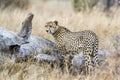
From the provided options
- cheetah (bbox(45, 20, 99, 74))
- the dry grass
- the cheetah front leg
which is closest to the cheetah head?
cheetah (bbox(45, 20, 99, 74))

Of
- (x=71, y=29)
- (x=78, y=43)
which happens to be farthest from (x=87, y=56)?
(x=71, y=29)

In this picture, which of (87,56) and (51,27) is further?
(51,27)

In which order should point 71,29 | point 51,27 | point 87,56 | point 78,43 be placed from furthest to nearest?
point 71,29 < point 51,27 < point 78,43 < point 87,56

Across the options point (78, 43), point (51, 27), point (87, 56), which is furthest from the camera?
point (51, 27)

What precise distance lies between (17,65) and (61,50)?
3.15 feet

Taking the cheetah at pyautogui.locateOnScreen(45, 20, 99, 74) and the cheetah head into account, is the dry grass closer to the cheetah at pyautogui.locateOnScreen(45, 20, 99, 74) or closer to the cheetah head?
the cheetah at pyautogui.locateOnScreen(45, 20, 99, 74)

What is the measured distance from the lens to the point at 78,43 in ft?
28.3

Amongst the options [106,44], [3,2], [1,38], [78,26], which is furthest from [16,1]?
[1,38]

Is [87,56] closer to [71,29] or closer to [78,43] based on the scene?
[78,43]

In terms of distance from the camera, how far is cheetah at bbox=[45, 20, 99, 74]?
8.51 m

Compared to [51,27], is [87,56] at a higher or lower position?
lower

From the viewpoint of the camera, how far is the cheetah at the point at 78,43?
8508 millimetres

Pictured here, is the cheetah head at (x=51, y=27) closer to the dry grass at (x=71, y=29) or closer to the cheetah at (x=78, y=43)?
the cheetah at (x=78, y=43)

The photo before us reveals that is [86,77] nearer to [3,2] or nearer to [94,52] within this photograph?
[94,52]
